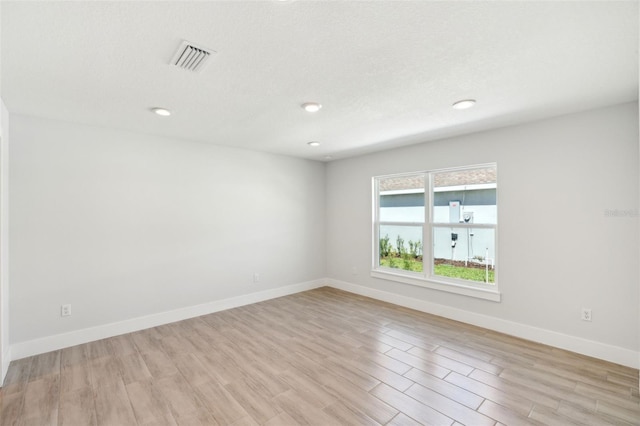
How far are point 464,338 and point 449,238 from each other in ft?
4.51

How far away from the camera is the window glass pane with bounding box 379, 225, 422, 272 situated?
14.6ft

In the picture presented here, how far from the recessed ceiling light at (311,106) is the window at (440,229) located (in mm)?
2253

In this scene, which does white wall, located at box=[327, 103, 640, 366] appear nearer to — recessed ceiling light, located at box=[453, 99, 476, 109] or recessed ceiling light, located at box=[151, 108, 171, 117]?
recessed ceiling light, located at box=[453, 99, 476, 109]

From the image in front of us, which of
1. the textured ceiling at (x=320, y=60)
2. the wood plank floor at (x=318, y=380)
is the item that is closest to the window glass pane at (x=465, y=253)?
the wood plank floor at (x=318, y=380)

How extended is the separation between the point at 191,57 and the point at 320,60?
2.82 ft

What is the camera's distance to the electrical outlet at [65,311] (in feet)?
10.3

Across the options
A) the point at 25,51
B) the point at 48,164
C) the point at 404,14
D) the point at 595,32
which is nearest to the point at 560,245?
the point at 595,32

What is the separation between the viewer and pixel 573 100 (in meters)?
2.63

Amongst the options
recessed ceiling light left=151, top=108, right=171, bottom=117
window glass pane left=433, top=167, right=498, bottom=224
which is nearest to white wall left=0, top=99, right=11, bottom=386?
recessed ceiling light left=151, top=108, right=171, bottom=117

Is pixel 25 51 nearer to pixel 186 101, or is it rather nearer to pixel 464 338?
pixel 186 101

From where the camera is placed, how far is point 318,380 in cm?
246

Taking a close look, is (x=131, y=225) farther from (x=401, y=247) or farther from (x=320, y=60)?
(x=401, y=247)

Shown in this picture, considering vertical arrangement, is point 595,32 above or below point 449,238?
above

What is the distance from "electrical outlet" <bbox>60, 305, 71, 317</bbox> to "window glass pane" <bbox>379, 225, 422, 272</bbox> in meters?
4.28
